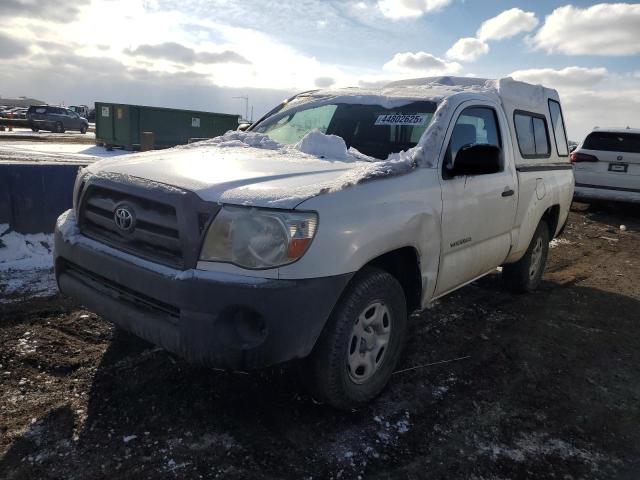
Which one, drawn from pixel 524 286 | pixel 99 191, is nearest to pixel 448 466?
pixel 99 191

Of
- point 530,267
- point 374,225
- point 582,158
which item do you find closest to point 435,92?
point 374,225

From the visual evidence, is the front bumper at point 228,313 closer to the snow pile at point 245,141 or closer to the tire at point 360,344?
the tire at point 360,344

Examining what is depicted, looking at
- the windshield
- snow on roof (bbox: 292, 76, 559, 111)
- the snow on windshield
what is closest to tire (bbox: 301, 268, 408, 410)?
A: the snow on windshield

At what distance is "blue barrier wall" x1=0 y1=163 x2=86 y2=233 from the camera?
4.99m

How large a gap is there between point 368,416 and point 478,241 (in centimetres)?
159

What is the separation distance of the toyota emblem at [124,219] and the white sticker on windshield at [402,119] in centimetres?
191

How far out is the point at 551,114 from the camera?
5348 mm

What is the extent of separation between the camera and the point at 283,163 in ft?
9.77

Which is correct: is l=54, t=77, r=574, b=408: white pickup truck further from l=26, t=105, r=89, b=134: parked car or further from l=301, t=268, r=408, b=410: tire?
l=26, t=105, r=89, b=134: parked car

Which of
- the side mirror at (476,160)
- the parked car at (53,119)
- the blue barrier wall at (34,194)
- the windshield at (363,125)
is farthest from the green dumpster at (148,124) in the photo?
the side mirror at (476,160)

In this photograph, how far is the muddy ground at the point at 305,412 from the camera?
2.39 meters

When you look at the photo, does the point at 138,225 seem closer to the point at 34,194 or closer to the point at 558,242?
the point at 34,194

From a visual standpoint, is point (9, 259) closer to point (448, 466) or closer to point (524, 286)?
point (448, 466)

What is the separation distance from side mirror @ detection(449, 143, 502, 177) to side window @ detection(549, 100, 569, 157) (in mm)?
2564
